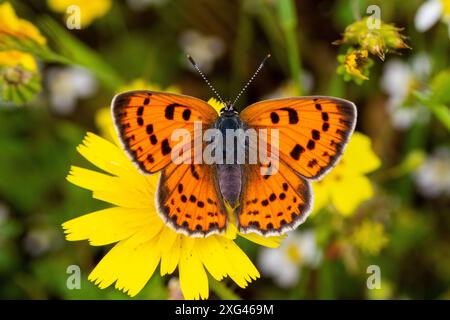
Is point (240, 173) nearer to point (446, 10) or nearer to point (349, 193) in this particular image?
point (349, 193)

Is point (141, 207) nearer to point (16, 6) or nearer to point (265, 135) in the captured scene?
point (265, 135)

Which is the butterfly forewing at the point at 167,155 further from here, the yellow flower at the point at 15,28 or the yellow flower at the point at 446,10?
the yellow flower at the point at 446,10

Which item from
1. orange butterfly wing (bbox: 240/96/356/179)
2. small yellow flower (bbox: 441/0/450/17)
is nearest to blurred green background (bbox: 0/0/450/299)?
small yellow flower (bbox: 441/0/450/17)

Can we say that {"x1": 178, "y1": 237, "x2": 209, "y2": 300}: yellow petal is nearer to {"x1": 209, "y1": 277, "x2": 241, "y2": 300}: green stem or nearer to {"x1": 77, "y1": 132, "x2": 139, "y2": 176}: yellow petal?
{"x1": 209, "y1": 277, "x2": 241, "y2": 300}: green stem

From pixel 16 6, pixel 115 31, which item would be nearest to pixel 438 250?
pixel 115 31

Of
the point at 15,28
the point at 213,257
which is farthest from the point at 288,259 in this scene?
the point at 15,28
